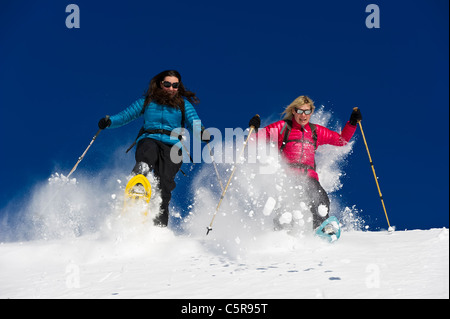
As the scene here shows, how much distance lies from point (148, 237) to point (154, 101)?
2074mm

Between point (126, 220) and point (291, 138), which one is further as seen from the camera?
point (291, 138)

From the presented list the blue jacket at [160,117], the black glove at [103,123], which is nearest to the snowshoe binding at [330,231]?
the blue jacket at [160,117]

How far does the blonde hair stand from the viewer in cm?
580

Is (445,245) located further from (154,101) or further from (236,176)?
(154,101)

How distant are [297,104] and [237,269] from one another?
317 cm

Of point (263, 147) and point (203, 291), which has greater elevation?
point (263, 147)

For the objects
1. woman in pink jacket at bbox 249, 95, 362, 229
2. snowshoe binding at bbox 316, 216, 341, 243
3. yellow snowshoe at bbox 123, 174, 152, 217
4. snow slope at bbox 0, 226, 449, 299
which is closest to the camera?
snow slope at bbox 0, 226, 449, 299

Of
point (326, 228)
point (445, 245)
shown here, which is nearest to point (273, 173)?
point (326, 228)

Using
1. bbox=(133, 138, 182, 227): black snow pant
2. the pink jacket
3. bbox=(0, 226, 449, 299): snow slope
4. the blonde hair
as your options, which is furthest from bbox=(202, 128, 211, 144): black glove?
bbox=(0, 226, 449, 299): snow slope

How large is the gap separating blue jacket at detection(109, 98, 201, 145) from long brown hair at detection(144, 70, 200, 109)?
0.07 m

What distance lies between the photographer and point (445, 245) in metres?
3.36

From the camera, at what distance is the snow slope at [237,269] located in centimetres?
265

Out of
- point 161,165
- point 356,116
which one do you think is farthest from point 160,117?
point 356,116

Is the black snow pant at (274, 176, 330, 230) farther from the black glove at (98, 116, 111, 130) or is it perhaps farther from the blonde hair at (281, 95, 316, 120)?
the black glove at (98, 116, 111, 130)
